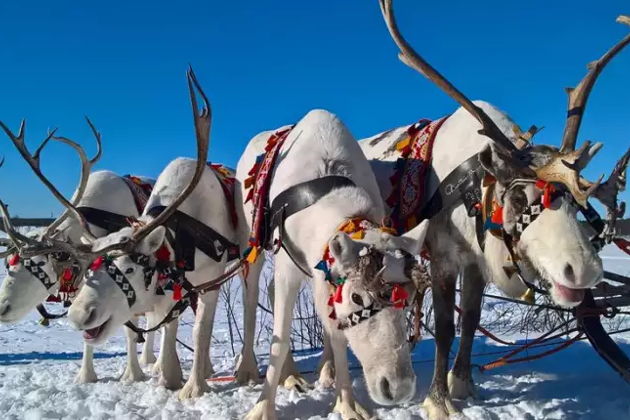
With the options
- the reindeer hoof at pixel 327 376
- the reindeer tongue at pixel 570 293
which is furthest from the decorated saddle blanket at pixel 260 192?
the reindeer tongue at pixel 570 293

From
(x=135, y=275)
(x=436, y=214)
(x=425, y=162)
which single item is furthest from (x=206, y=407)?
(x=425, y=162)

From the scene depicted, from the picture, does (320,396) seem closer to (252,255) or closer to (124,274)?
(252,255)

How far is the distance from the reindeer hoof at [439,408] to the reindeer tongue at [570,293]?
118 centimetres

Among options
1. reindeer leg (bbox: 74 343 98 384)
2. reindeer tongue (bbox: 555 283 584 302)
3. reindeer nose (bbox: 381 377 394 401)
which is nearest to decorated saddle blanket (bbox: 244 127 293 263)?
reindeer nose (bbox: 381 377 394 401)

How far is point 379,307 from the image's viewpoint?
8.83ft

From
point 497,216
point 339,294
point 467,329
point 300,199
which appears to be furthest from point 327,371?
point 497,216

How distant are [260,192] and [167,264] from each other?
37.3 inches

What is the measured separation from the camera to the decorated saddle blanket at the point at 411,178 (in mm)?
4000

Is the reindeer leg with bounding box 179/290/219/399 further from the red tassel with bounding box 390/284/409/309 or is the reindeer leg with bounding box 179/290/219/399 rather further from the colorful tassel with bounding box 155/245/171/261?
the red tassel with bounding box 390/284/409/309

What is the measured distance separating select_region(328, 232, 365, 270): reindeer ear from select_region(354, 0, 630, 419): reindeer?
93 cm

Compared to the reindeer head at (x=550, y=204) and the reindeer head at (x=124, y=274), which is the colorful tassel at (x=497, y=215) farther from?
the reindeer head at (x=124, y=274)

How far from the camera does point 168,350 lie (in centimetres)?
455

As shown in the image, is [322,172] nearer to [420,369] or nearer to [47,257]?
[420,369]

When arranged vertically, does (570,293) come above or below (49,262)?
below
